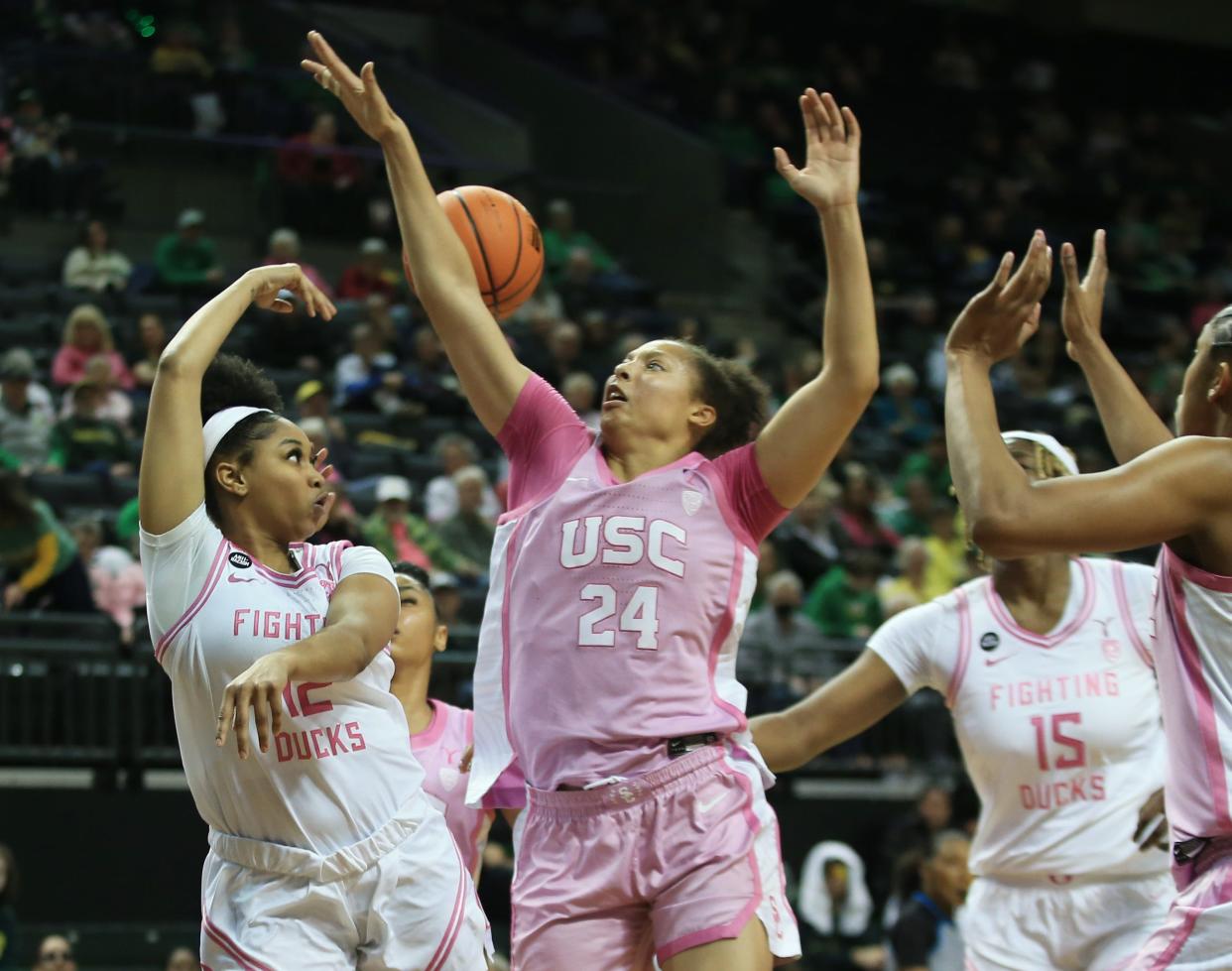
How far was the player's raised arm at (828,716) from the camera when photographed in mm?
5207

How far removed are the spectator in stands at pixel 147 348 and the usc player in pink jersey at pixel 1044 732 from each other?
755 cm

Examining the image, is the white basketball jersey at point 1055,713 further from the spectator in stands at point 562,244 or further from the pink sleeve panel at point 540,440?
the spectator in stands at point 562,244

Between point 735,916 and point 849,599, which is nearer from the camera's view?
point 735,916

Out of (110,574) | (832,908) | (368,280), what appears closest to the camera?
(110,574)

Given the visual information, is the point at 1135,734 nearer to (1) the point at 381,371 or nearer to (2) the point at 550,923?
(2) the point at 550,923

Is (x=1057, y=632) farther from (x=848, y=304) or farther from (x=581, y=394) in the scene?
(x=581, y=394)

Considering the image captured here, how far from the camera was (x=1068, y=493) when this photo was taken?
11.6ft

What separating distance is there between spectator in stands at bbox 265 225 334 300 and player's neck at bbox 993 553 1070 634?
8.08 metres

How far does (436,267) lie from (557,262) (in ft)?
37.3

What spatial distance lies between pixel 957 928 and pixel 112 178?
880 centimetres

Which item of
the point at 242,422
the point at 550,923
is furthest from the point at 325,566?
the point at 550,923

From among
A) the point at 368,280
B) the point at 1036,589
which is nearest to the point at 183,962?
the point at 1036,589

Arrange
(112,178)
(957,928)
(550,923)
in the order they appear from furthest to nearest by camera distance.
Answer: (112,178)
(957,928)
(550,923)

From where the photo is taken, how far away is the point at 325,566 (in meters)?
4.37
